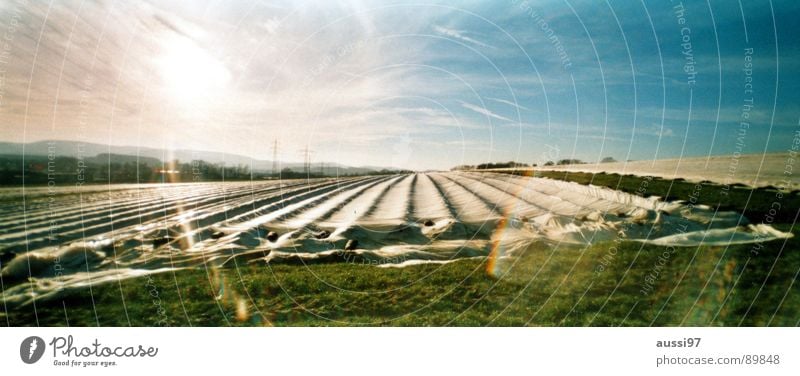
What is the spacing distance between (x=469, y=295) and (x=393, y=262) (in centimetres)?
173

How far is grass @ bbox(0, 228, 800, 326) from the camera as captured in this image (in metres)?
8.09

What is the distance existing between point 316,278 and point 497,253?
3.63 m

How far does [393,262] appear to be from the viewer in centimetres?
937

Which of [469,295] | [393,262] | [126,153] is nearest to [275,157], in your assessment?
[126,153]

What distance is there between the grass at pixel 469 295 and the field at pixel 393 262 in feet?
0.08

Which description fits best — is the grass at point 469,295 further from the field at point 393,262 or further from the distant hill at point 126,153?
the distant hill at point 126,153

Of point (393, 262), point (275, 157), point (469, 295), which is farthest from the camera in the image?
point (275, 157)

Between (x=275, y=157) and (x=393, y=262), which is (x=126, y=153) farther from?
(x=393, y=262)

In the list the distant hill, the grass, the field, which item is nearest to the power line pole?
the distant hill

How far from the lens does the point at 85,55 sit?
970 centimetres

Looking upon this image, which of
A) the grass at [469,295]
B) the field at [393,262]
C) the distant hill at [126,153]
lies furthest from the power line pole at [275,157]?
the grass at [469,295]
